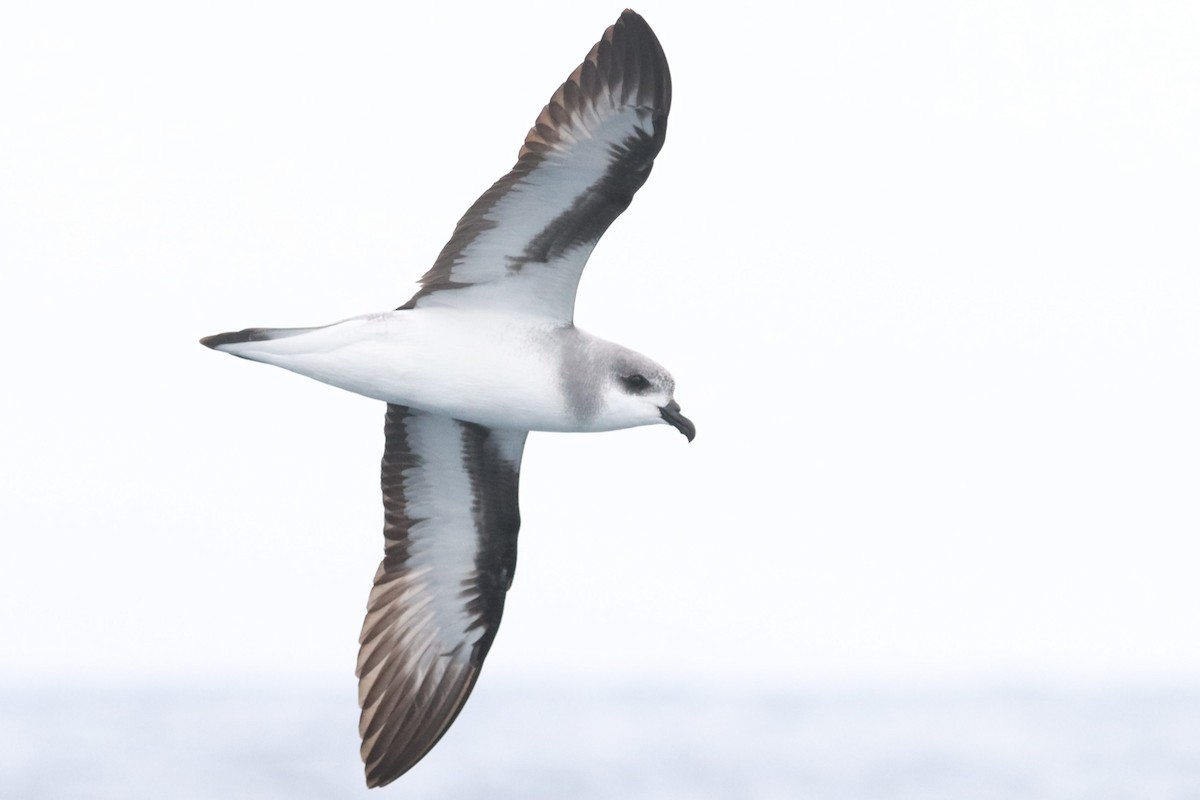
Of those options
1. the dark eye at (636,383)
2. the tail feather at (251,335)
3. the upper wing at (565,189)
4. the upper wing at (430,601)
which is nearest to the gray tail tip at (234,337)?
the tail feather at (251,335)

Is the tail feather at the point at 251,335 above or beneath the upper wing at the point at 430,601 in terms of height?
above

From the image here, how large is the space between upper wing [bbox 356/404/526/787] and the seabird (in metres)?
0.01

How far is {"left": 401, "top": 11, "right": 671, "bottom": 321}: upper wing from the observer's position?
36.6ft

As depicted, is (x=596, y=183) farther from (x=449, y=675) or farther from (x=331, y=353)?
(x=449, y=675)

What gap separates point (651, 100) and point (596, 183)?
69 centimetres

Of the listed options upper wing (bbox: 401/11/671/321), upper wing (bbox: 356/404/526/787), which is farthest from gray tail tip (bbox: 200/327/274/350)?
upper wing (bbox: 356/404/526/787)

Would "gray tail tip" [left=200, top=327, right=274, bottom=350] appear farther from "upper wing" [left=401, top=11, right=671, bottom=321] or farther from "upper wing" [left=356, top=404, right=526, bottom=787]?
"upper wing" [left=356, top=404, right=526, bottom=787]

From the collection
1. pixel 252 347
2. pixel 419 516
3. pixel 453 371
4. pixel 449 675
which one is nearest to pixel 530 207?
pixel 453 371

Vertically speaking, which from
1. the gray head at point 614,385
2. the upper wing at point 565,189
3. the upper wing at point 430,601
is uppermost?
the upper wing at point 565,189

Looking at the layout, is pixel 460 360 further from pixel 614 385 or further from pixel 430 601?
pixel 430 601

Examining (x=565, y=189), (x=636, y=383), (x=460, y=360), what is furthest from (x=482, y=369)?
(x=565, y=189)

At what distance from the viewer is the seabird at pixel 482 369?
11266mm

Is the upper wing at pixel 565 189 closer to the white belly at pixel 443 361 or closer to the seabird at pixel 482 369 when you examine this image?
the seabird at pixel 482 369

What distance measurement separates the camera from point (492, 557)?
44.4ft
